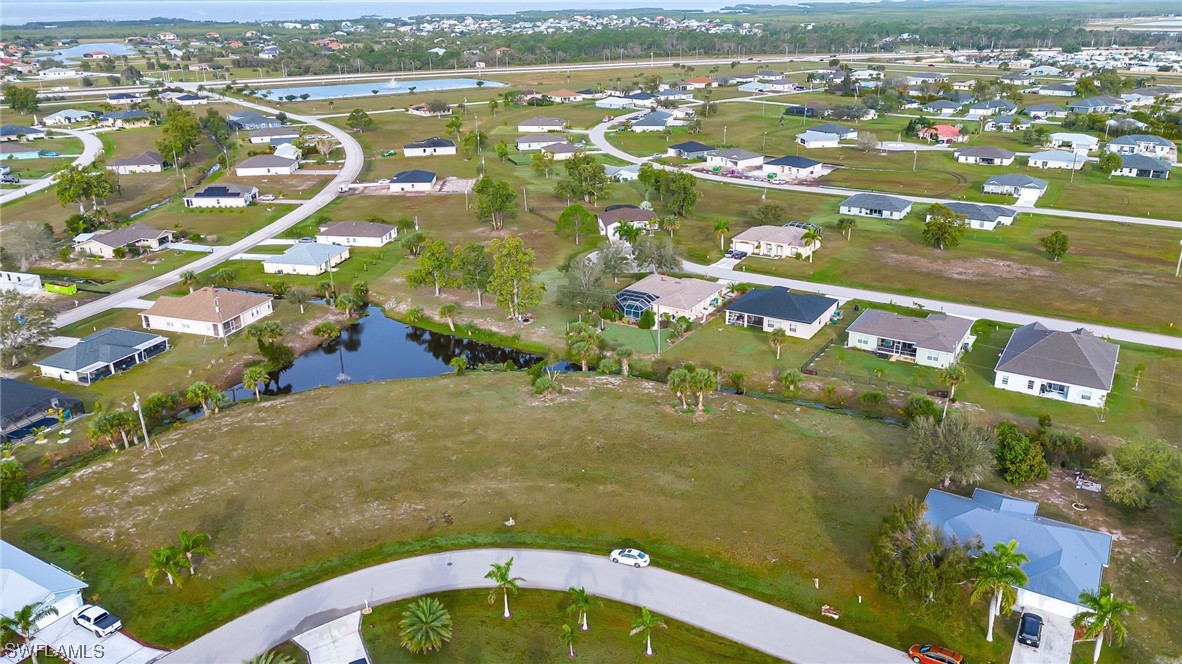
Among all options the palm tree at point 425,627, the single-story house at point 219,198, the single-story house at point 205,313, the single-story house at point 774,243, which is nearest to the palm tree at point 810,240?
the single-story house at point 774,243

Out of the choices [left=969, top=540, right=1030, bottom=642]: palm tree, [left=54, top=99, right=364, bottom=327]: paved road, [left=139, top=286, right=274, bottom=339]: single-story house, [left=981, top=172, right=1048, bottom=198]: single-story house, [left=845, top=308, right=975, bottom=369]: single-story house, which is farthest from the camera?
[left=981, top=172, right=1048, bottom=198]: single-story house

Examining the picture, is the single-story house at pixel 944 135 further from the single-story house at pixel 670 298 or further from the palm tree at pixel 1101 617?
the palm tree at pixel 1101 617

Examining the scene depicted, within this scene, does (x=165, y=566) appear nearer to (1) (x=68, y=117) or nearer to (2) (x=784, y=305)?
(2) (x=784, y=305)

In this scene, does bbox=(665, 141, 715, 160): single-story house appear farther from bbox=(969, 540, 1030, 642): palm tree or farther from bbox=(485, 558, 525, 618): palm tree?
bbox=(485, 558, 525, 618): palm tree

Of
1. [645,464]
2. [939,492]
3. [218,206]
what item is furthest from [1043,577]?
[218,206]

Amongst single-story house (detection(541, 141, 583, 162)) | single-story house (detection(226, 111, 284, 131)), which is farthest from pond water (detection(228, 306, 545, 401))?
single-story house (detection(226, 111, 284, 131))

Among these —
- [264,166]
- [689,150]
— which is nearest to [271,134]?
[264,166]

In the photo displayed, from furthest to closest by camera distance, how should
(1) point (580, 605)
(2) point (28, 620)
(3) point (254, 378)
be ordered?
(3) point (254, 378), (1) point (580, 605), (2) point (28, 620)
